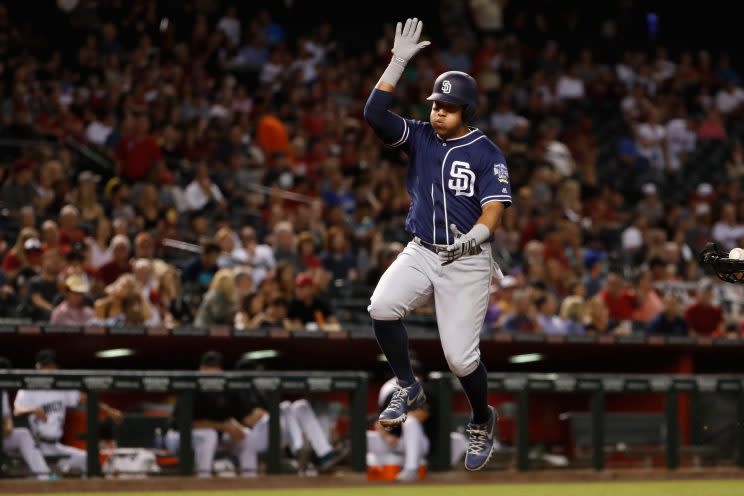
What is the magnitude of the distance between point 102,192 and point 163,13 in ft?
17.0

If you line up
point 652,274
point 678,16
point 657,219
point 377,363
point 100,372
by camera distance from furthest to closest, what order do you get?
point 678,16 → point 657,219 → point 652,274 → point 377,363 → point 100,372

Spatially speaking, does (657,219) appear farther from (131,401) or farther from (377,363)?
(131,401)

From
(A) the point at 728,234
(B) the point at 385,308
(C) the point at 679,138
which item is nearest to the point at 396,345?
(B) the point at 385,308

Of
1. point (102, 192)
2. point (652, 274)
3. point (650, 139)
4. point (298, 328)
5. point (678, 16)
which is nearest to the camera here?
point (298, 328)

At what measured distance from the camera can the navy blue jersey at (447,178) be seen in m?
6.62

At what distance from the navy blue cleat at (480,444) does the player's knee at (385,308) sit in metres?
0.91

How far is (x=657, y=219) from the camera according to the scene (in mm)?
18906

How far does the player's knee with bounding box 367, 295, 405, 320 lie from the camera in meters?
6.61

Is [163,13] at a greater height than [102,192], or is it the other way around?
[163,13]

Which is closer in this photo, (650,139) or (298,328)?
(298,328)

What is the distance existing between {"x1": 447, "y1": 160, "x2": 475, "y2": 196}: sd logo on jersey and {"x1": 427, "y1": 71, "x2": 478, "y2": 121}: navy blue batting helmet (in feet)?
0.91

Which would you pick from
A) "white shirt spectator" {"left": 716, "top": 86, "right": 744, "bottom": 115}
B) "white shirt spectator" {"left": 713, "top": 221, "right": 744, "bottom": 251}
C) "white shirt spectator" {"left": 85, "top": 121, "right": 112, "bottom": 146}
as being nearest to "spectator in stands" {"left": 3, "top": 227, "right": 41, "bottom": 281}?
"white shirt spectator" {"left": 85, "top": 121, "right": 112, "bottom": 146}

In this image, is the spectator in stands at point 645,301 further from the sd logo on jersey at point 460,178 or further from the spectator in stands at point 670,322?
the sd logo on jersey at point 460,178

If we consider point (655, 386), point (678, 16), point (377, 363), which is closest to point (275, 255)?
point (377, 363)
